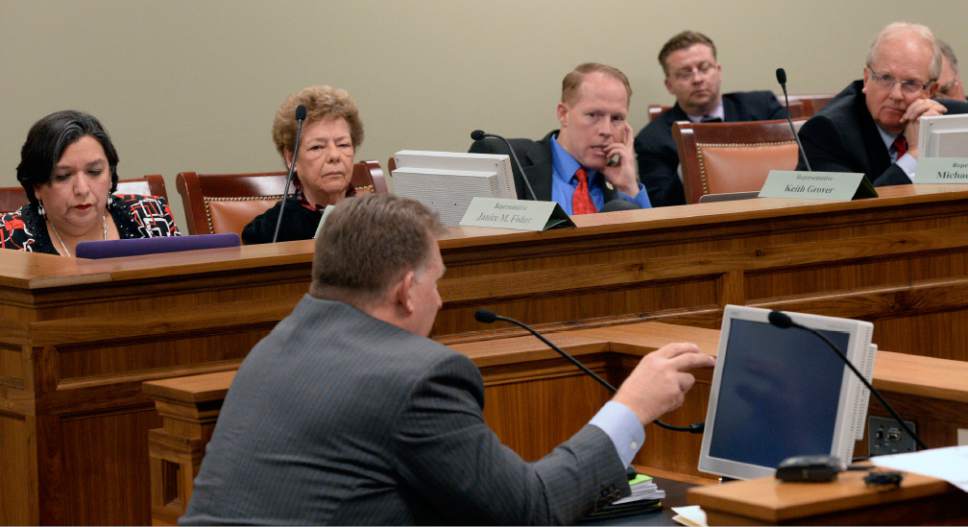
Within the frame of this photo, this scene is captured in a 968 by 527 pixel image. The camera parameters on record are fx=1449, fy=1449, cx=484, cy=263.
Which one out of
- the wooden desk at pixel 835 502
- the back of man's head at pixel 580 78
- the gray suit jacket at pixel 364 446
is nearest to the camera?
the wooden desk at pixel 835 502

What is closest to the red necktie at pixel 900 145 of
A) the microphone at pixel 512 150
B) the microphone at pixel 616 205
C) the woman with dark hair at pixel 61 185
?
the microphone at pixel 616 205

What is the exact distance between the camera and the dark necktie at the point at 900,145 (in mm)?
4832

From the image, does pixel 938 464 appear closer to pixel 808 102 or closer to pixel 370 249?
pixel 370 249

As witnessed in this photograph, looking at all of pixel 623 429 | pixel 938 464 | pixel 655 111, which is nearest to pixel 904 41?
pixel 655 111

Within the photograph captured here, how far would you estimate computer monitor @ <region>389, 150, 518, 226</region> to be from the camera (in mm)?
3609

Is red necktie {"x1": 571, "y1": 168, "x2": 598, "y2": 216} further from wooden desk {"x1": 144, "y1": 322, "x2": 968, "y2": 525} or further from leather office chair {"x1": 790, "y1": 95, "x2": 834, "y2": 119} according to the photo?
leather office chair {"x1": 790, "y1": 95, "x2": 834, "y2": 119}

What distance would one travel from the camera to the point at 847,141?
479 cm

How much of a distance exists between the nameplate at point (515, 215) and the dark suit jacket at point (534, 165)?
0.90m

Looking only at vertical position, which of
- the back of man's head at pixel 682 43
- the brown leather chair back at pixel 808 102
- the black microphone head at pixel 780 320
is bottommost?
the black microphone head at pixel 780 320

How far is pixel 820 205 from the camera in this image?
3.57 m

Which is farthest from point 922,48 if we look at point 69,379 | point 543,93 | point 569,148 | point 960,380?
point 69,379

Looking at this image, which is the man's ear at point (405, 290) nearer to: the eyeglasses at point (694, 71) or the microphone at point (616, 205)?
the microphone at point (616, 205)

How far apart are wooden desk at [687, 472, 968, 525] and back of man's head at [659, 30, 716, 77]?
4.88 meters

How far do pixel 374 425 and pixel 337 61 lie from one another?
4.40 metres
